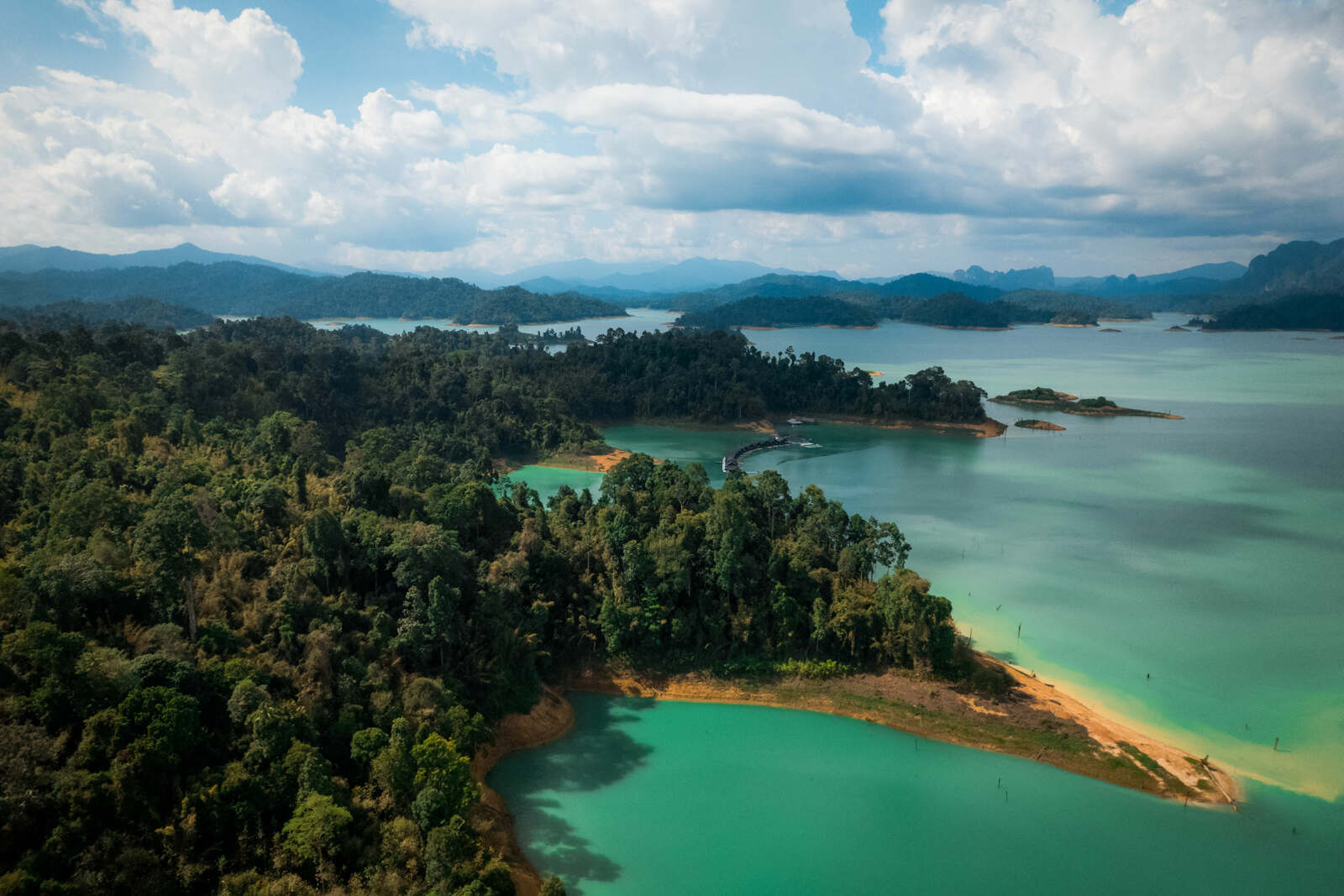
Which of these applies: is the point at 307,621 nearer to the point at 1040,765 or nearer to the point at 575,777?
the point at 575,777

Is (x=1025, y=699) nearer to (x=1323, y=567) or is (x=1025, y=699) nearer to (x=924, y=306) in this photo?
(x=1323, y=567)

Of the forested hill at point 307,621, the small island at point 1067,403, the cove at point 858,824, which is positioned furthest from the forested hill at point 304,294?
the cove at point 858,824

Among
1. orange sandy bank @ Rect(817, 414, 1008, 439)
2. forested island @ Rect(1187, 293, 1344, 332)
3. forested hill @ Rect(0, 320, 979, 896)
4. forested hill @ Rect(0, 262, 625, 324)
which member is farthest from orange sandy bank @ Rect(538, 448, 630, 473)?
forested island @ Rect(1187, 293, 1344, 332)

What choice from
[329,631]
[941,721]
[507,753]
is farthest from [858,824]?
[329,631]

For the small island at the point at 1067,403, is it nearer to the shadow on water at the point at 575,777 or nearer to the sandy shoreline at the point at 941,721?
the sandy shoreline at the point at 941,721

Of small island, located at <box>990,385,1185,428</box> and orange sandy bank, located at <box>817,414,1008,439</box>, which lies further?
small island, located at <box>990,385,1185,428</box>

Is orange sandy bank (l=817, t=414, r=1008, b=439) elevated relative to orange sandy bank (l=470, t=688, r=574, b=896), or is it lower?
elevated

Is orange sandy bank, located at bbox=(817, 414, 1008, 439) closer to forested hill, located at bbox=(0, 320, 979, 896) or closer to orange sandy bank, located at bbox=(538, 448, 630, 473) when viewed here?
orange sandy bank, located at bbox=(538, 448, 630, 473)
